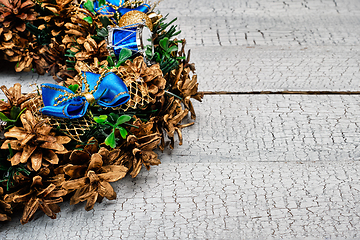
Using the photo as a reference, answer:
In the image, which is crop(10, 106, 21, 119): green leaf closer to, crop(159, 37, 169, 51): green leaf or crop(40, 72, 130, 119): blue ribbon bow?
crop(40, 72, 130, 119): blue ribbon bow

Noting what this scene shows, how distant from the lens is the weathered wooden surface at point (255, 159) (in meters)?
0.49

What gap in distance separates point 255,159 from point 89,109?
28 centimetres

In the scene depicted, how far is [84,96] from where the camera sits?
1.70 feet

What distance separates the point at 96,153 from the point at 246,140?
28 centimetres

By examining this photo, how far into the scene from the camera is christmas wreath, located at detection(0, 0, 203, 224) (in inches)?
18.3

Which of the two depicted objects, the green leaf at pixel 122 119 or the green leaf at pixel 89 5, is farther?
the green leaf at pixel 89 5

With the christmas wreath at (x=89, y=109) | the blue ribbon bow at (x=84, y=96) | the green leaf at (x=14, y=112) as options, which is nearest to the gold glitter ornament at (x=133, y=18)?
the christmas wreath at (x=89, y=109)

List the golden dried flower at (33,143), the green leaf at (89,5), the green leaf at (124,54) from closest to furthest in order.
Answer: the golden dried flower at (33,143), the green leaf at (124,54), the green leaf at (89,5)

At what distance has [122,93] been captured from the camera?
0.51 m

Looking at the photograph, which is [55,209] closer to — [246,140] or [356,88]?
[246,140]

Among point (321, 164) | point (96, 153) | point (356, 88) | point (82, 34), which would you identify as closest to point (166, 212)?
point (96, 153)

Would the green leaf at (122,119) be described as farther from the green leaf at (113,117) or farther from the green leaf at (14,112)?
the green leaf at (14,112)

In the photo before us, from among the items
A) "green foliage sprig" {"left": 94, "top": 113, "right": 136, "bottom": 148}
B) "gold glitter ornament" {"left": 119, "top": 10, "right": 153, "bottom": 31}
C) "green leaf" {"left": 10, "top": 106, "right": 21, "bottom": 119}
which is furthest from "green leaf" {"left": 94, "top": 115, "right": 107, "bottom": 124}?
"gold glitter ornament" {"left": 119, "top": 10, "right": 153, "bottom": 31}

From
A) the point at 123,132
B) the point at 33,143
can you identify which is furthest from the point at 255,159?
the point at 33,143
